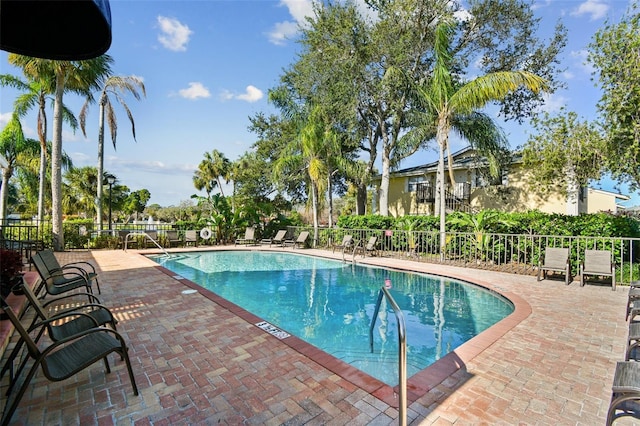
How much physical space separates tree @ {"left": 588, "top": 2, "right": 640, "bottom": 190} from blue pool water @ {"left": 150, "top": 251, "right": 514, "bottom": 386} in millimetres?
8385

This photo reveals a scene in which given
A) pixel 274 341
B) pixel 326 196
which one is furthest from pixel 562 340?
pixel 326 196

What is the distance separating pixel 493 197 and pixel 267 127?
1750 cm

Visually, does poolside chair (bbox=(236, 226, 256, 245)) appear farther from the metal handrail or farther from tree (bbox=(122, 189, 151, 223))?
tree (bbox=(122, 189, 151, 223))

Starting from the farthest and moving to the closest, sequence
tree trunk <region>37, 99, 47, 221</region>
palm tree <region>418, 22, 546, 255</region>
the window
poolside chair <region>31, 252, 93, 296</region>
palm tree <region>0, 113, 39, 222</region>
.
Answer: the window
palm tree <region>0, 113, 39, 222</region>
tree trunk <region>37, 99, 47, 221</region>
palm tree <region>418, 22, 546, 255</region>
poolside chair <region>31, 252, 93, 296</region>

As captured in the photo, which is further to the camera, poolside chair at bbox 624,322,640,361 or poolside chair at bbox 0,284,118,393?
poolside chair at bbox 624,322,640,361

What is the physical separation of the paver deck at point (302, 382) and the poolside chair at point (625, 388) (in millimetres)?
593

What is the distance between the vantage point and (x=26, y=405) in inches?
108

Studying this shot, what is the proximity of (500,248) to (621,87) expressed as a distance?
22.1 ft

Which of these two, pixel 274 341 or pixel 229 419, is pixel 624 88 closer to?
pixel 274 341

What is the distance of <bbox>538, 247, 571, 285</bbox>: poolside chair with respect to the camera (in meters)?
8.13

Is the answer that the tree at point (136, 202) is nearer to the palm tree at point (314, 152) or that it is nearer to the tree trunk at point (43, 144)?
the tree trunk at point (43, 144)

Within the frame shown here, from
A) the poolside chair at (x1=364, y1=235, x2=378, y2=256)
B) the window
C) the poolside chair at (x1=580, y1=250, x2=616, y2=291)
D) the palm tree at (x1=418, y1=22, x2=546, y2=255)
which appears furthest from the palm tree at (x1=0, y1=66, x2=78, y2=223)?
the poolside chair at (x1=580, y1=250, x2=616, y2=291)

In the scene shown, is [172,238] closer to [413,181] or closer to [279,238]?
[279,238]

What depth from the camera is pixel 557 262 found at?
8.41 metres
